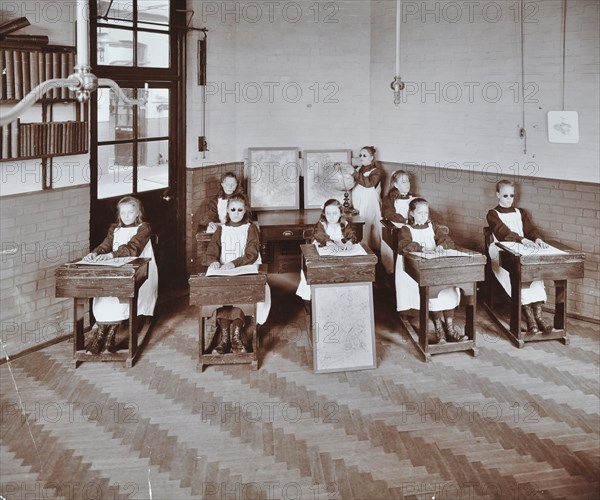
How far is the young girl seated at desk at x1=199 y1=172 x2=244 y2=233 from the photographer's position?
658cm

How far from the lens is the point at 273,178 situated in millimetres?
7297

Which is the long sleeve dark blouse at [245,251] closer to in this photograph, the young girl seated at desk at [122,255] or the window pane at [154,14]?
the young girl seated at desk at [122,255]

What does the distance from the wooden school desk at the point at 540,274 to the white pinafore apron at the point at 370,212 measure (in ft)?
5.61

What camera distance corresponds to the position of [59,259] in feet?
18.2

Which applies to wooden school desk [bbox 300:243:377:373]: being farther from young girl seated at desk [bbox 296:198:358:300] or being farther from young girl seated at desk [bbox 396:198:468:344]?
young girl seated at desk [bbox 396:198:468:344]

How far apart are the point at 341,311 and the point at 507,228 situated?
6.80ft

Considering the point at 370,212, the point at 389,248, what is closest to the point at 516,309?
the point at 389,248

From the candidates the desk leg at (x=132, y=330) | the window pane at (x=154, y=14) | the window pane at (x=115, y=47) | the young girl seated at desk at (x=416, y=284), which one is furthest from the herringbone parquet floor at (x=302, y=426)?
the window pane at (x=154, y=14)

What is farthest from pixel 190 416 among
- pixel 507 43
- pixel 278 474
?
pixel 507 43

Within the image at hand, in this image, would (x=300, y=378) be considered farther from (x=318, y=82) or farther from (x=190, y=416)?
(x=318, y=82)

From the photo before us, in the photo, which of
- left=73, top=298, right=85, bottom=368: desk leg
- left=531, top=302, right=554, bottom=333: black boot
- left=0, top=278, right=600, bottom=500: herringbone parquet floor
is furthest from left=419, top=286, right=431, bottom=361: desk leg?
left=73, top=298, right=85, bottom=368: desk leg

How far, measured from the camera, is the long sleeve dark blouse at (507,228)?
609 cm

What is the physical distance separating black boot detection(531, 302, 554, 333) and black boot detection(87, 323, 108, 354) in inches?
156

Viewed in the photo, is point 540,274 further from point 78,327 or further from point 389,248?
point 78,327
